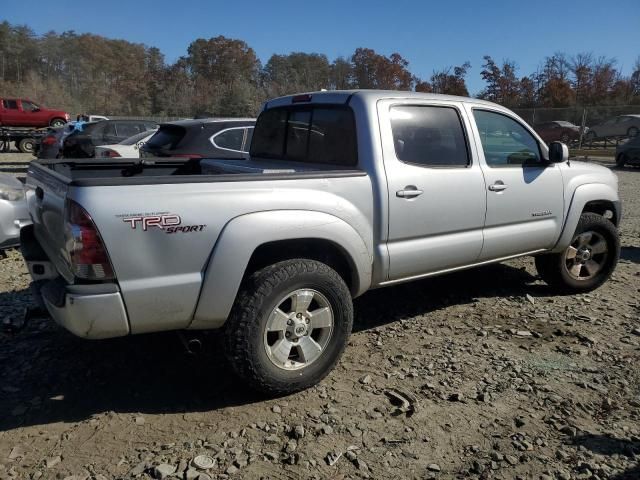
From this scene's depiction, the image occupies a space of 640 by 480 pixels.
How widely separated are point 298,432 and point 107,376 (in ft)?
4.74

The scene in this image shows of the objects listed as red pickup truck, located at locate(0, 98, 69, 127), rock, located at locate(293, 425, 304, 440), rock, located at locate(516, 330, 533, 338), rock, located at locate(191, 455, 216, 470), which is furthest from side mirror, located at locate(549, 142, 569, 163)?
red pickup truck, located at locate(0, 98, 69, 127)

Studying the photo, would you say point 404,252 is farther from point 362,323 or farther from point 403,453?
point 403,453

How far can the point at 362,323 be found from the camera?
4.62 meters

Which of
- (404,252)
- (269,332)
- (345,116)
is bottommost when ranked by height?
(269,332)

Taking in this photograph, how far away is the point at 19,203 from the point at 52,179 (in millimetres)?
3536

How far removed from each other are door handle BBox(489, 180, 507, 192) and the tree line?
4537 centimetres

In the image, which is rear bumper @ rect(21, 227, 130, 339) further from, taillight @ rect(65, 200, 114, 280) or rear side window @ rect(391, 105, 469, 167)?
rear side window @ rect(391, 105, 469, 167)

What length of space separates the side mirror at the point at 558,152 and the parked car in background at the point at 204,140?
177 inches

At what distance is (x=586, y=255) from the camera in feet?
17.5

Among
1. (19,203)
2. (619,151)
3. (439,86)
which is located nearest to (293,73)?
(439,86)

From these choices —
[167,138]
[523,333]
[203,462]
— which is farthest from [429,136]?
[167,138]

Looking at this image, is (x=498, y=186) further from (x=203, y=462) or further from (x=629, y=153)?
(x=629, y=153)

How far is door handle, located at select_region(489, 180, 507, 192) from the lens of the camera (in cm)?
435

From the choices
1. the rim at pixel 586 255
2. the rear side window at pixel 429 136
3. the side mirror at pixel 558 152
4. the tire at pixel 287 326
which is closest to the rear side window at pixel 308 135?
the rear side window at pixel 429 136
